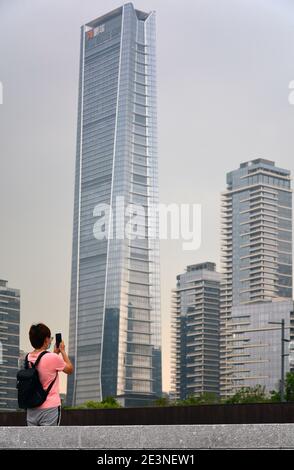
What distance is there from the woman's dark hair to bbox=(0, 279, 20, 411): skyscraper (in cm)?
7580

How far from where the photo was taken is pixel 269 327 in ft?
272

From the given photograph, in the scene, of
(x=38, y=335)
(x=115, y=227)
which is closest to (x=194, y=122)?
(x=115, y=227)

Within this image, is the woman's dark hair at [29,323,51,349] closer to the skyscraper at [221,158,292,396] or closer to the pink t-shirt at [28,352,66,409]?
the pink t-shirt at [28,352,66,409]

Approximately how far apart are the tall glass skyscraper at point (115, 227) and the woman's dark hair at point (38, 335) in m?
82.6

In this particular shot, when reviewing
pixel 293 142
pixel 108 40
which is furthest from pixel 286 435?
pixel 108 40

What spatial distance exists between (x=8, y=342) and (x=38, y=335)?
81.7 metres

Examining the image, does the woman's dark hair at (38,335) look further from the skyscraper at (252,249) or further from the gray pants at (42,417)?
the skyscraper at (252,249)

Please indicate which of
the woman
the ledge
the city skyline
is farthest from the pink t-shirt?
the city skyline

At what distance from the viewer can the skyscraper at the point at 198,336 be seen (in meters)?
89.8

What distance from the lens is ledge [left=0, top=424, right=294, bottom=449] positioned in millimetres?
3025

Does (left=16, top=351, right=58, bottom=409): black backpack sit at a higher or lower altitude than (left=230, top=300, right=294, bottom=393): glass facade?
lower

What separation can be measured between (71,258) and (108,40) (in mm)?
19843

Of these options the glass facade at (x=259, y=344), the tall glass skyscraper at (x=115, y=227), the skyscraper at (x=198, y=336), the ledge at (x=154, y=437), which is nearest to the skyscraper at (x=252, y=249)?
the glass facade at (x=259, y=344)

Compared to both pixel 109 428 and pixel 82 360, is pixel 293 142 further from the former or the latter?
pixel 109 428
